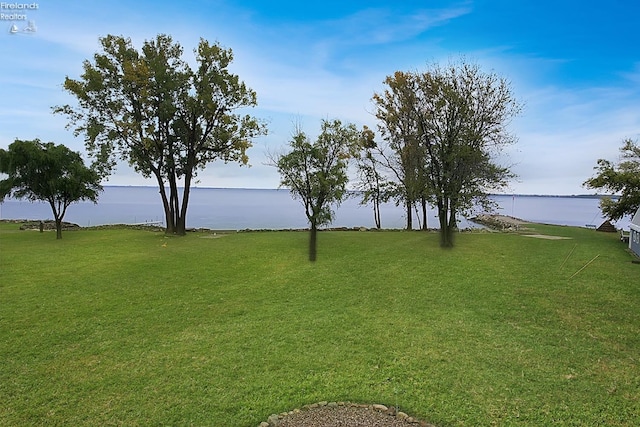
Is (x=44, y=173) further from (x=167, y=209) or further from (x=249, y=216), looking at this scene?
(x=249, y=216)

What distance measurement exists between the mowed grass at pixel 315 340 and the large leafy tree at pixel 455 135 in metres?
4.15

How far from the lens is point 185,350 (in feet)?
18.6

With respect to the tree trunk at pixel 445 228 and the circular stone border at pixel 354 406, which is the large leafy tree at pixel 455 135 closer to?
the tree trunk at pixel 445 228

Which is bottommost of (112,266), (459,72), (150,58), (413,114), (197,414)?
(197,414)

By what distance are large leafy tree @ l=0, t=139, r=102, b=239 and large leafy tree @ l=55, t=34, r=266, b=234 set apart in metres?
1.18

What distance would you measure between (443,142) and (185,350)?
43.2 feet

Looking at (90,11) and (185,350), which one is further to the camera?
(90,11)

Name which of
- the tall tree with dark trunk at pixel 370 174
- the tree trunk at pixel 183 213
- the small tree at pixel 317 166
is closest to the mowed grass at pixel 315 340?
the small tree at pixel 317 166

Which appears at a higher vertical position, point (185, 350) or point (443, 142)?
point (443, 142)

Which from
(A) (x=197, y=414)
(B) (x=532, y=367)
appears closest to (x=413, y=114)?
(B) (x=532, y=367)

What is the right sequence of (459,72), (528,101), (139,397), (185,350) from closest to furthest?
(139,397), (185,350), (459,72), (528,101)

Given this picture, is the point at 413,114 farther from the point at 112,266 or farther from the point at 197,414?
the point at 197,414

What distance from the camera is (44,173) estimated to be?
16859 mm

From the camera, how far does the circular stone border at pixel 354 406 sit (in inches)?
153
